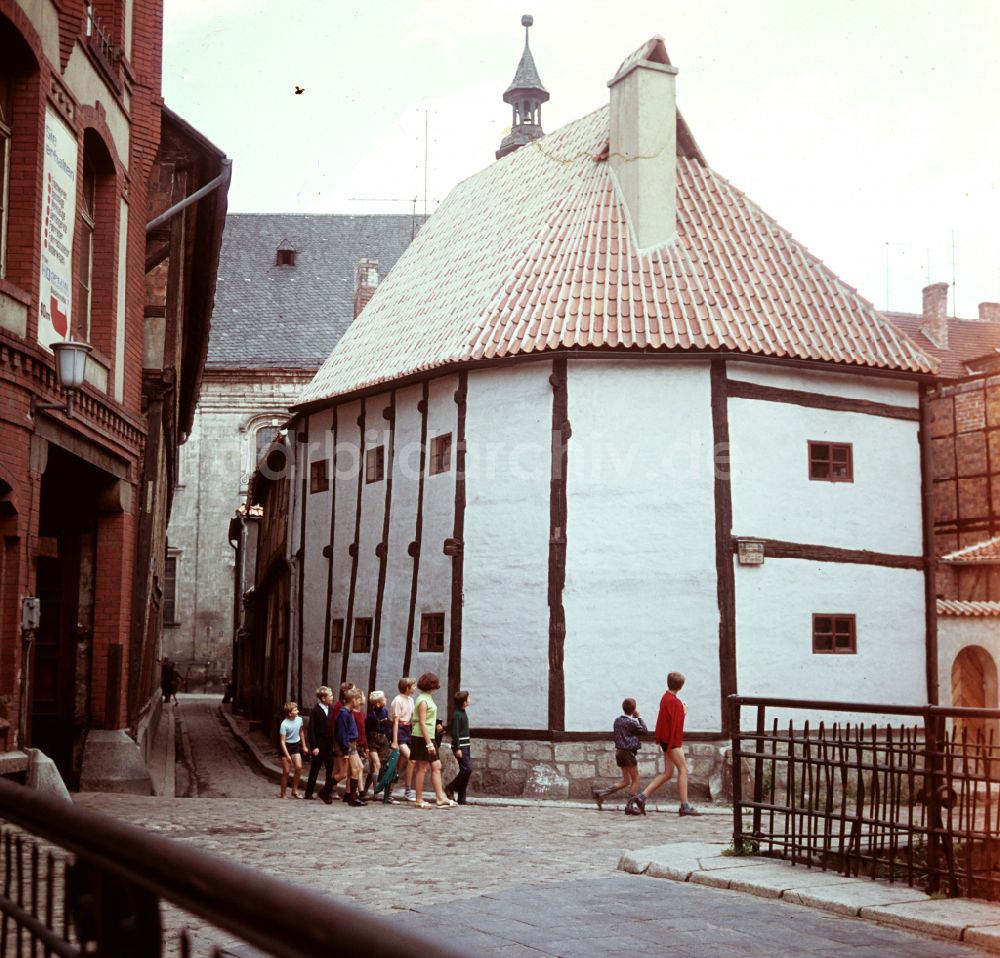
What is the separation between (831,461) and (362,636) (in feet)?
26.5

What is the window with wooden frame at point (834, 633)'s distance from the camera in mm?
19719

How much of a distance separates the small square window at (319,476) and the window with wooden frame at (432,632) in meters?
4.84

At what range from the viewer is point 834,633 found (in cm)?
1986

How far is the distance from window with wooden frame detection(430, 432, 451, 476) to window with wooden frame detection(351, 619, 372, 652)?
3052mm

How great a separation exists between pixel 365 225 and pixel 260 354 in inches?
297

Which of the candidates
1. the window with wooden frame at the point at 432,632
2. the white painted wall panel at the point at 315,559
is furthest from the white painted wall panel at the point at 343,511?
the window with wooden frame at the point at 432,632

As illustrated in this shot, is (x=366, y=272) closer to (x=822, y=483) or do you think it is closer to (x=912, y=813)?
(x=822, y=483)

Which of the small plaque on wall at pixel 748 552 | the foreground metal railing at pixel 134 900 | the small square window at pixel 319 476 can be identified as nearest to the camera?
the foreground metal railing at pixel 134 900

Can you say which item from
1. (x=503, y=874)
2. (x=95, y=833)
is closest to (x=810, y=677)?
(x=503, y=874)

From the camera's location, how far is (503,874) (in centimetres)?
954

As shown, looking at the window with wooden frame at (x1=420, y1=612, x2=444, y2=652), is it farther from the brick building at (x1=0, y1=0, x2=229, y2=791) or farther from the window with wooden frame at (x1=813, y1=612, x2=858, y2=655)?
the window with wooden frame at (x1=813, y1=612, x2=858, y2=655)

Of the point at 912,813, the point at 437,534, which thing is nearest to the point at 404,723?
the point at 437,534

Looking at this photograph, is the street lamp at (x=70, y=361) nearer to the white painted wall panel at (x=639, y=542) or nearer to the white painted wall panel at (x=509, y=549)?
the white painted wall panel at (x=509, y=549)

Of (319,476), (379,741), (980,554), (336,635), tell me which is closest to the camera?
(379,741)
